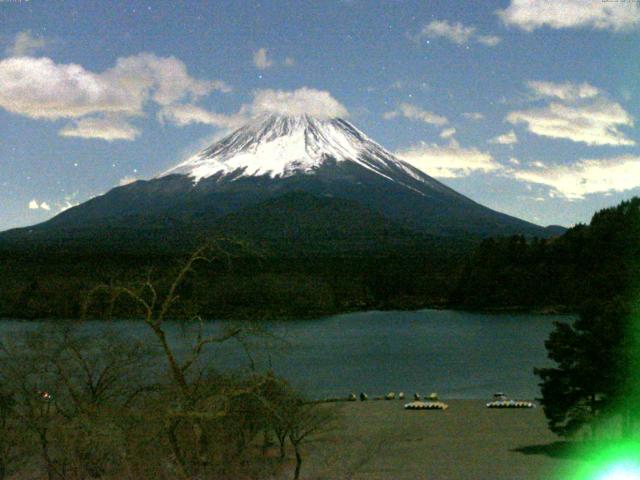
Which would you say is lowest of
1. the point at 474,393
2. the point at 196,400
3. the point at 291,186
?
the point at 474,393

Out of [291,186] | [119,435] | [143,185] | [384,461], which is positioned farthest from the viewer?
[143,185]

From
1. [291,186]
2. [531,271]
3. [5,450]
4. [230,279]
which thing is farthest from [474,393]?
[291,186]

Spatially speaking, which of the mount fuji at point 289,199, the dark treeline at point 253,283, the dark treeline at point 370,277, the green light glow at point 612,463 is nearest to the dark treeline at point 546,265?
the dark treeline at point 370,277

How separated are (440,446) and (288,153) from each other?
149152 millimetres

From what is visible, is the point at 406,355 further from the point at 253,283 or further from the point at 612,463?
the point at 253,283

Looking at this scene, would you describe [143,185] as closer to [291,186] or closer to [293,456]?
[291,186]

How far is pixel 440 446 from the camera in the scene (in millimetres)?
18828

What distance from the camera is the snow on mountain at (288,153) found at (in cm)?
15762

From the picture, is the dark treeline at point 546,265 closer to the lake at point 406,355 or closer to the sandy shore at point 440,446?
the lake at point 406,355

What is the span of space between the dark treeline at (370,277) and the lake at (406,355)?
6.68m

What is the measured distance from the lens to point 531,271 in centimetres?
8131

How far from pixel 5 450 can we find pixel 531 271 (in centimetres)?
7603

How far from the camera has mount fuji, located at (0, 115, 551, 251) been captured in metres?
118

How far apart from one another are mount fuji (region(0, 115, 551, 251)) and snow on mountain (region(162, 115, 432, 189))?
0.67 feet
